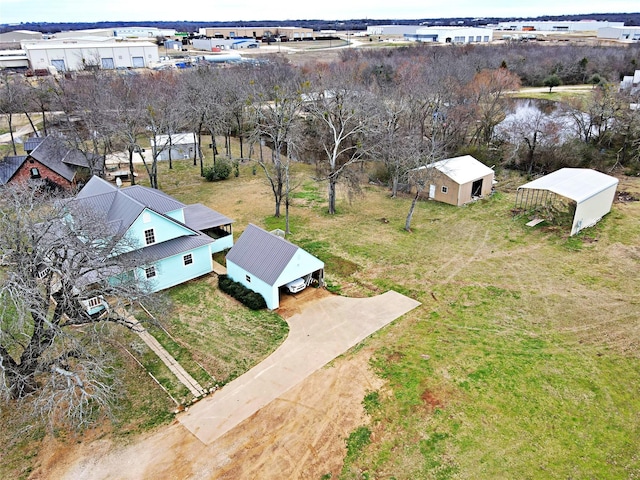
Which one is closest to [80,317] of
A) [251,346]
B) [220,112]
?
[251,346]

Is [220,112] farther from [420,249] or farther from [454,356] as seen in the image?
[454,356]

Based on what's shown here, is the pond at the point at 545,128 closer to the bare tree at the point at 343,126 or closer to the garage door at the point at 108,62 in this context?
the bare tree at the point at 343,126

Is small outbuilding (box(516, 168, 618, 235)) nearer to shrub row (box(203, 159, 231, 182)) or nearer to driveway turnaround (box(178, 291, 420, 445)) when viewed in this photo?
driveway turnaround (box(178, 291, 420, 445))

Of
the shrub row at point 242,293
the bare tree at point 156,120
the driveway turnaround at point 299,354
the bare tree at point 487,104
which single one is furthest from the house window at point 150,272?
the bare tree at point 487,104

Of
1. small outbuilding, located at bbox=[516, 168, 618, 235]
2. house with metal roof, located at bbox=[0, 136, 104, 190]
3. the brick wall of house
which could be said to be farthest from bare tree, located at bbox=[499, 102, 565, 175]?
the brick wall of house

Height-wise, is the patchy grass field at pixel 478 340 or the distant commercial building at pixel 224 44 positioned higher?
the distant commercial building at pixel 224 44

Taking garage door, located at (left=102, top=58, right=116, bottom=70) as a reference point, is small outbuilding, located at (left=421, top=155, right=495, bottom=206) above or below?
below
